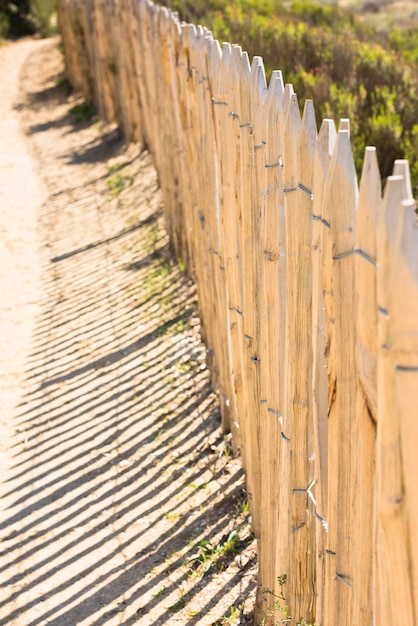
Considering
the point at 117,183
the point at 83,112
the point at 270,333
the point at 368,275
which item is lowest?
the point at 83,112

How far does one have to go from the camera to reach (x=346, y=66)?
8.16 meters

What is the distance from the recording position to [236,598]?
298 centimetres

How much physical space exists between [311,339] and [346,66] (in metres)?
6.68

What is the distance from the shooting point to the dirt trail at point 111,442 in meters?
3.07

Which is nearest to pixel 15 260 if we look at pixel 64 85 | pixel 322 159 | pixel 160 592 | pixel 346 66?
pixel 346 66

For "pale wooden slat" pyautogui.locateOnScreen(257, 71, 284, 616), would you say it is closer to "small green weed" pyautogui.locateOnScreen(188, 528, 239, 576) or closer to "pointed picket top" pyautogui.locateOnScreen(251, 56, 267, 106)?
"pointed picket top" pyautogui.locateOnScreen(251, 56, 267, 106)

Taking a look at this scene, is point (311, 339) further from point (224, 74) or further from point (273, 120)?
point (224, 74)

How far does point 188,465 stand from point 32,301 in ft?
8.20

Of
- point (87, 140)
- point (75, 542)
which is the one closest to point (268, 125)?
point (75, 542)

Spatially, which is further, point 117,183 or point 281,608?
point 117,183

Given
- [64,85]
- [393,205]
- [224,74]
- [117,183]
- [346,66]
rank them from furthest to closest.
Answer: [64,85] < [117,183] < [346,66] < [224,74] < [393,205]

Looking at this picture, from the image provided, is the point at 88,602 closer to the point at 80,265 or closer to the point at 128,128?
the point at 80,265

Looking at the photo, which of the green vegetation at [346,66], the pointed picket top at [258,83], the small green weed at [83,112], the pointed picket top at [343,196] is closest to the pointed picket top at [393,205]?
the pointed picket top at [343,196]

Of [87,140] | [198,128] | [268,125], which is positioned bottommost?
[87,140]
